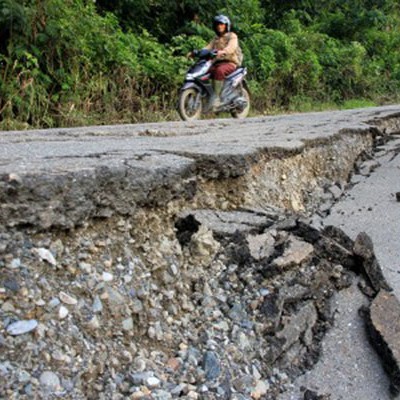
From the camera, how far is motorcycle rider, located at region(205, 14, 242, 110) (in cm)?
639

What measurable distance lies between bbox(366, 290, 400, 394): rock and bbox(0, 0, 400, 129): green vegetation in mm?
4256

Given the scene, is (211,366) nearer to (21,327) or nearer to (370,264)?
(21,327)

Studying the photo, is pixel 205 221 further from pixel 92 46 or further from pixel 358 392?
pixel 92 46

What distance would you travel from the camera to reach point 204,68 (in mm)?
6262

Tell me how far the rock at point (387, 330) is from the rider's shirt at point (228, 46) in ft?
17.2

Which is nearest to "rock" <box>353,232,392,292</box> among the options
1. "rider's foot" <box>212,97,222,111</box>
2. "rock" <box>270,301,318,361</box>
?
"rock" <box>270,301,318,361</box>

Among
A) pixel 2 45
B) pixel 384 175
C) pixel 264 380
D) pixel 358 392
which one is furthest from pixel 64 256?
pixel 2 45

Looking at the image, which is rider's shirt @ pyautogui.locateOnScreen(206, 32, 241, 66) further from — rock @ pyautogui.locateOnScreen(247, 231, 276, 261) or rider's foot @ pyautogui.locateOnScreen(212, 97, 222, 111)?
rock @ pyautogui.locateOnScreen(247, 231, 276, 261)

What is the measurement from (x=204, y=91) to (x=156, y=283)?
17.3 ft

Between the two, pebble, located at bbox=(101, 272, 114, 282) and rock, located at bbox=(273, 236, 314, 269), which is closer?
pebble, located at bbox=(101, 272, 114, 282)

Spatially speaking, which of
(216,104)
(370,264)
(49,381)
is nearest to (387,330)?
(370,264)

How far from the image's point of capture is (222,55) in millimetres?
6391

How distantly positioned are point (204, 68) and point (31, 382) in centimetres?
561

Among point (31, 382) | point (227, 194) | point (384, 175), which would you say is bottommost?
point (384, 175)
